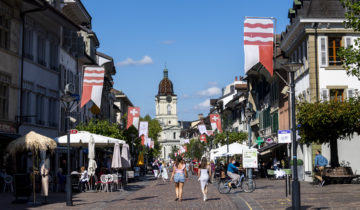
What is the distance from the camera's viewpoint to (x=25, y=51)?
3247 cm

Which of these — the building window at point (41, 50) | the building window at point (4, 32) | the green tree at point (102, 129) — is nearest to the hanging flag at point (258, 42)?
the building window at point (4, 32)

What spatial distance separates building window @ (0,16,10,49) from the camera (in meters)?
29.0

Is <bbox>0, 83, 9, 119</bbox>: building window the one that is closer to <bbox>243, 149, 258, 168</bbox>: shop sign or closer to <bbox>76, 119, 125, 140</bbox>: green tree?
<bbox>243, 149, 258, 168</bbox>: shop sign

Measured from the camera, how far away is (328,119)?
93.8ft

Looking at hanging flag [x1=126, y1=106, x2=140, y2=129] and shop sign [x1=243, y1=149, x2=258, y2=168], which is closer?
shop sign [x1=243, y1=149, x2=258, y2=168]

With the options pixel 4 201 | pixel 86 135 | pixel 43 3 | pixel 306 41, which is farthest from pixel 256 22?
pixel 306 41

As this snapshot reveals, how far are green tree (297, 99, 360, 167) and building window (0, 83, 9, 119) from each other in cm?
1429

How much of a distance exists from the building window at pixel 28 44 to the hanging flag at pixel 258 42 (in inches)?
717

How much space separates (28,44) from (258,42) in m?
19.1

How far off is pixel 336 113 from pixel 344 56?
7034 mm

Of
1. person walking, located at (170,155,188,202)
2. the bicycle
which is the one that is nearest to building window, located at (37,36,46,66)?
the bicycle

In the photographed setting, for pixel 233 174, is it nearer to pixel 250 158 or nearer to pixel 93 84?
pixel 250 158

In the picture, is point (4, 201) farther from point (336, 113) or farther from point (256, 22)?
point (336, 113)

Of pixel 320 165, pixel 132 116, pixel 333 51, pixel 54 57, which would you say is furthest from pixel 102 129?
pixel 320 165
